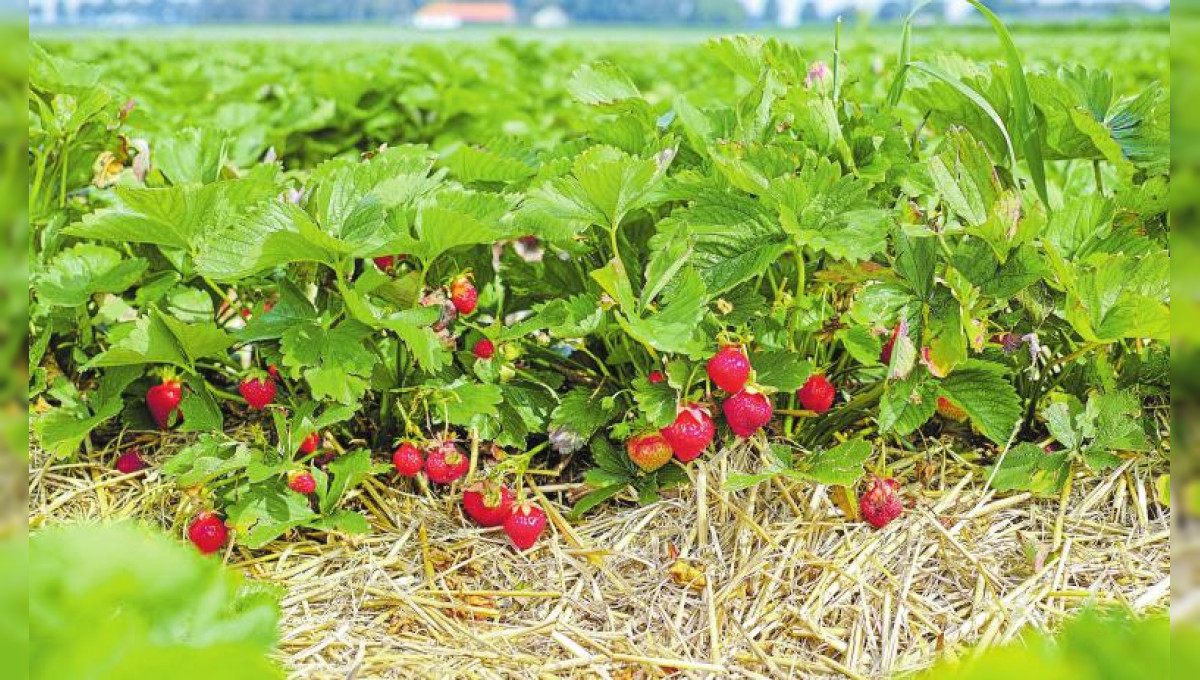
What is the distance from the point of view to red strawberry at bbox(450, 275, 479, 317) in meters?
1.84

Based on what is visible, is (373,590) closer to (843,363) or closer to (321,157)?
(843,363)

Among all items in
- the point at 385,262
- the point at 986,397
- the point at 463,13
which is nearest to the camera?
the point at 986,397

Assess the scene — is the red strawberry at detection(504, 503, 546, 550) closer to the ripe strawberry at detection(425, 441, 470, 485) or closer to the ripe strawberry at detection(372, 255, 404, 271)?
the ripe strawberry at detection(425, 441, 470, 485)

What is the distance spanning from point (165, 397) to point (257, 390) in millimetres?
185

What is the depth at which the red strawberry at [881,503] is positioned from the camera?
169 cm

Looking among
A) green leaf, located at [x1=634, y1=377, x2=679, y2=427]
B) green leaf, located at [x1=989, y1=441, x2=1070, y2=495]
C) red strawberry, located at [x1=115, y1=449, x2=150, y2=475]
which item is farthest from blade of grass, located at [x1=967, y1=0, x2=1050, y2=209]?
red strawberry, located at [x1=115, y1=449, x2=150, y2=475]

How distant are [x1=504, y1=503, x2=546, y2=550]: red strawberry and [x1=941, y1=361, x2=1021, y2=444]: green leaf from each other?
0.71m

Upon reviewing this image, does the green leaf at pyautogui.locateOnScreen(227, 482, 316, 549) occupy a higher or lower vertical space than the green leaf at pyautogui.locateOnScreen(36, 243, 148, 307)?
lower

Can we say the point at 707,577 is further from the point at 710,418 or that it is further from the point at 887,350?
the point at 887,350

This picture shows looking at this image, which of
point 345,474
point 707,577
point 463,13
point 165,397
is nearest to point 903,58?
point 707,577

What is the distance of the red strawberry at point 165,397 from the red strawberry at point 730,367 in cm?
97

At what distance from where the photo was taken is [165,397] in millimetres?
1849

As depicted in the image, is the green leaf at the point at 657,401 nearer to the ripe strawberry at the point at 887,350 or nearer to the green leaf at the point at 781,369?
the green leaf at the point at 781,369

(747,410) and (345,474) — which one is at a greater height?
(747,410)
